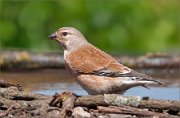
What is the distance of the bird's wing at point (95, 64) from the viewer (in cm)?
680

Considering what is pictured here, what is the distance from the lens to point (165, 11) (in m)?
14.5

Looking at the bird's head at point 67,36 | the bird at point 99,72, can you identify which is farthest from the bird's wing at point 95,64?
the bird's head at point 67,36

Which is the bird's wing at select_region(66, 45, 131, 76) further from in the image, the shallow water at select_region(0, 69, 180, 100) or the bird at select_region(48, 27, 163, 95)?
the shallow water at select_region(0, 69, 180, 100)

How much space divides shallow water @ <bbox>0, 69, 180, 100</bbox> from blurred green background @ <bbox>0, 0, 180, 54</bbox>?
3637 millimetres

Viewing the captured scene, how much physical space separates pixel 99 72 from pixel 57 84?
4.70 feet

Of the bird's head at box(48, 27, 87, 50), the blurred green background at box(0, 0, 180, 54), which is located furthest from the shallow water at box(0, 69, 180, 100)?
the blurred green background at box(0, 0, 180, 54)

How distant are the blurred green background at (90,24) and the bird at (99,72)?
5587mm

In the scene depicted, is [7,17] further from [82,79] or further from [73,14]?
[82,79]

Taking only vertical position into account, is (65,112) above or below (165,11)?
below

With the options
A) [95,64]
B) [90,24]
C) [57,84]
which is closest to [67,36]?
[95,64]

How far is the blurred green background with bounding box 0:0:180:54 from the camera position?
42.6 feet

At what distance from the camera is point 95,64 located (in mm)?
6930

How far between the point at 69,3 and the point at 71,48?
19.9 ft

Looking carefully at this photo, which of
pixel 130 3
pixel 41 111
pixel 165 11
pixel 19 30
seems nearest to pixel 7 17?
pixel 19 30
